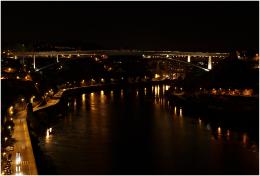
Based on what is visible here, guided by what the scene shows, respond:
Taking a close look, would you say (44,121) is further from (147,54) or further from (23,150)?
(147,54)

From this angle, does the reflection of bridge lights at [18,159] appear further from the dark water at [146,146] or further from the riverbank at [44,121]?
the dark water at [146,146]

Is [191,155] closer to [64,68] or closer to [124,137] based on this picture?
[124,137]

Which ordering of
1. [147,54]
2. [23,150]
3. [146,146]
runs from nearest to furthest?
[23,150] → [146,146] → [147,54]

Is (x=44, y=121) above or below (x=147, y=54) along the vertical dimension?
below

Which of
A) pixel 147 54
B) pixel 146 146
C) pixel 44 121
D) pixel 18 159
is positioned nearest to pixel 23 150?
pixel 18 159

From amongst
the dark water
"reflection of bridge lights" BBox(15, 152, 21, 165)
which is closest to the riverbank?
the dark water

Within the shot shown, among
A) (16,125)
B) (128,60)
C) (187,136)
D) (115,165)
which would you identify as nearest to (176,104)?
(187,136)

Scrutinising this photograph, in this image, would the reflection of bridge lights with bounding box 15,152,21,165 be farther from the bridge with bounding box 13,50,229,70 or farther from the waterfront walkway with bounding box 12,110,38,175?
the bridge with bounding box 13,50,229,70

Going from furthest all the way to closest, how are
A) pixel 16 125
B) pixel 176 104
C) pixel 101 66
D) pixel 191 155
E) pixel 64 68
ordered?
pixel 101 66 → pixel 64 68 → pixel 176 104 → pixel 16 125 → pixel 191 155
